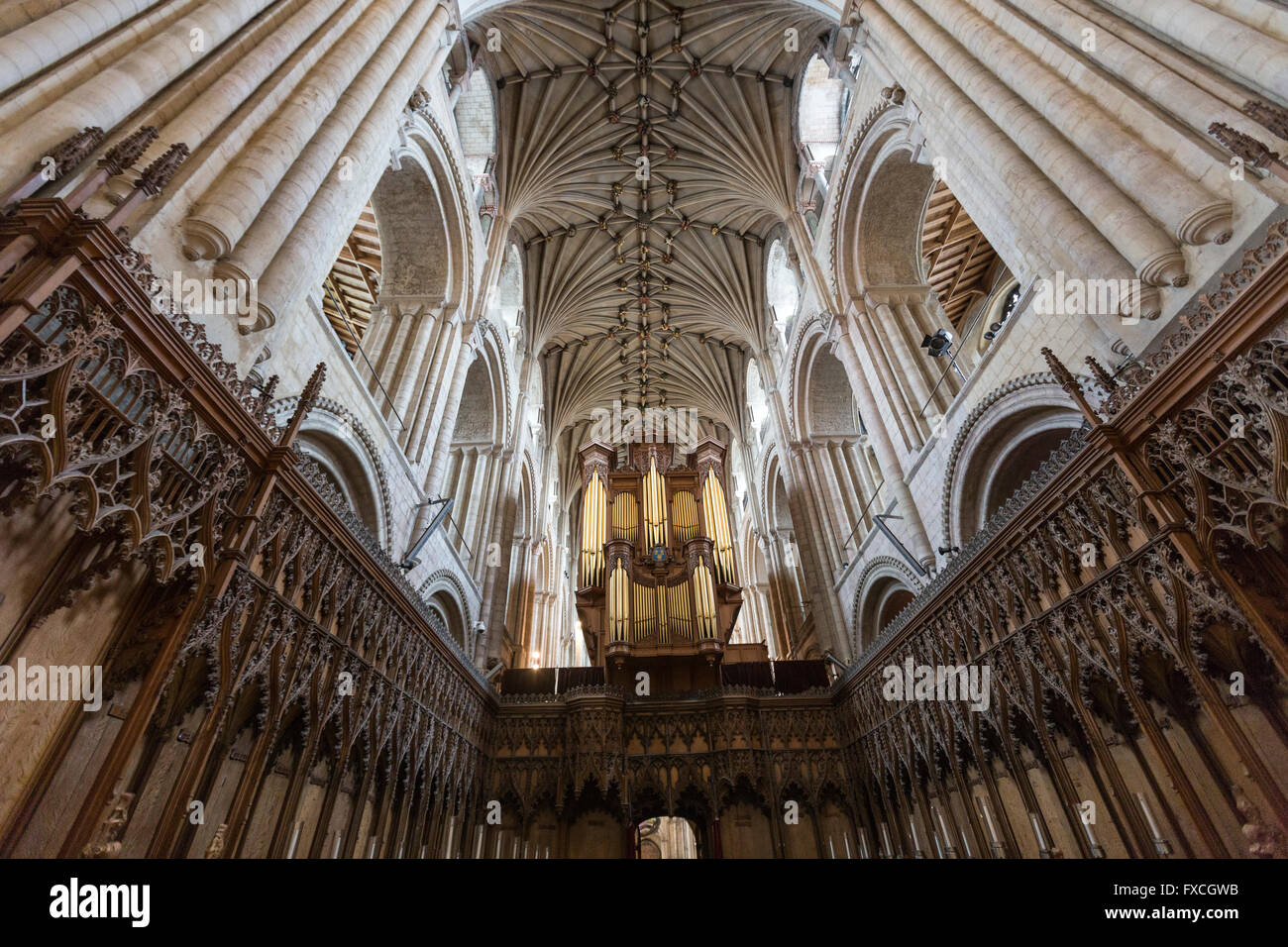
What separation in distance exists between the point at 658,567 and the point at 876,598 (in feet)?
20.3

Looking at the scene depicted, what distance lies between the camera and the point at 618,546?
17.0 m

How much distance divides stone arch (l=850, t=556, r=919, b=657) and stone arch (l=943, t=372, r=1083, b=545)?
2.30 meters

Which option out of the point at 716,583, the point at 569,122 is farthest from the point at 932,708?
the point at 569,122

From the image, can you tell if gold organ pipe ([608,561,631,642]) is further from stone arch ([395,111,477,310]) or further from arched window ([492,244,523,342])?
arched window ([492,244,523,342])

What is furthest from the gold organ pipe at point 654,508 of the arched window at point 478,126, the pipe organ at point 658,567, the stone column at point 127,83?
the stone column at point 127,83

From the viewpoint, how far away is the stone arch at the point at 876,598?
1157 cm

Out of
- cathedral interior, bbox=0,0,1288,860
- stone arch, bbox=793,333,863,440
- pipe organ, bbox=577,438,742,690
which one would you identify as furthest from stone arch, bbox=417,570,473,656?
stone arch, bbox=793,333,863,440

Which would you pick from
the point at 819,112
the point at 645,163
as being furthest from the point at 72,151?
the point at 819,112

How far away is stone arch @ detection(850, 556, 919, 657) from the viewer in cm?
1157

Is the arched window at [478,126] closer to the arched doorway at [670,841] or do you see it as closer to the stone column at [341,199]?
the stone column at [341,199]

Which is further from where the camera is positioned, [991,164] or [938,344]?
[938,344]

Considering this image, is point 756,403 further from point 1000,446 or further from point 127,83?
point 127,83

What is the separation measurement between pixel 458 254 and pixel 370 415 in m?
5.37
